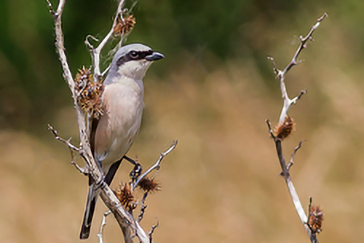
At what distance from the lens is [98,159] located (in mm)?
1867

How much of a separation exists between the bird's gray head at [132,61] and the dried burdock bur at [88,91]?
27 cm

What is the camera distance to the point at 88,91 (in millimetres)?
1410

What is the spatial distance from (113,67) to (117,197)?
0.56 meters

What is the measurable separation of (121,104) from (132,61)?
6.5 inches

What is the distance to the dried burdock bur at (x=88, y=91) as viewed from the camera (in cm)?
138

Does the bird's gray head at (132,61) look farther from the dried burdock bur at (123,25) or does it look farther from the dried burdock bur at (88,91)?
the dried burdock bur at (88,91)

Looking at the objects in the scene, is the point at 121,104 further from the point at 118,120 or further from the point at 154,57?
the point at 154,57

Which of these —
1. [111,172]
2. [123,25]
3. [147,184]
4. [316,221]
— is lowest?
[316,221]

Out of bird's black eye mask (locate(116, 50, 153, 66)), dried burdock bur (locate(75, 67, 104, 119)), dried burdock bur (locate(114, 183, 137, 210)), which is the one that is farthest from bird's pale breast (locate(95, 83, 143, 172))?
dried burdock bur (locate(114, 183, 137, 210))

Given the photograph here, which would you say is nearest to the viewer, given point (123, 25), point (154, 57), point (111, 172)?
point (123, 25)

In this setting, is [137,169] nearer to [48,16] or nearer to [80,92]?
[80,92]

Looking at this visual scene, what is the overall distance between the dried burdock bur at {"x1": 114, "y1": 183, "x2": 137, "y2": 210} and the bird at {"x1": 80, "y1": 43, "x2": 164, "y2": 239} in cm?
27

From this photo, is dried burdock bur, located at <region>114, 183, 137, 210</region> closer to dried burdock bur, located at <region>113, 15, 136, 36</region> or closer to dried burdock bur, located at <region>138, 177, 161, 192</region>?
dried burdock bur, located at <region>138, 177, 161, 192</region>

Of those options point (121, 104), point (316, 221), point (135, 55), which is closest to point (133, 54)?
point (135, 55)
